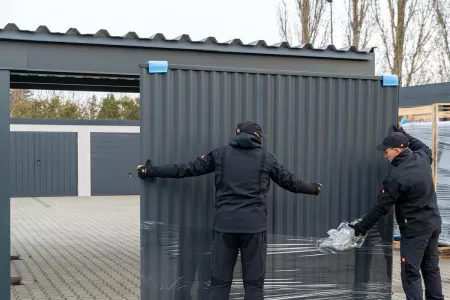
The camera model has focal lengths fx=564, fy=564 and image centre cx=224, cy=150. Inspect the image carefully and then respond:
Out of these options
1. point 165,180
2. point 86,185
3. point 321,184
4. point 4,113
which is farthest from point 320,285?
point 86,185

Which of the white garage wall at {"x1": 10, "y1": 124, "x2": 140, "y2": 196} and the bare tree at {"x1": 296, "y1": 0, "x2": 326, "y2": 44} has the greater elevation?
the bare tree at {"x1": 296, "y1": 0, "x2": 326, "y2": 44}

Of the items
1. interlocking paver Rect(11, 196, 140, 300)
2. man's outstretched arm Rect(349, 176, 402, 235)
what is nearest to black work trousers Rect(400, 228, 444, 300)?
man's outstretched arm Rect(349, 176, 402, 235)

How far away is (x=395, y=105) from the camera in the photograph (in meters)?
5.24

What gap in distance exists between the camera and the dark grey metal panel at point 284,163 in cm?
458

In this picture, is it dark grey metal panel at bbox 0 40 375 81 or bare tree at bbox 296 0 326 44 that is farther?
bare tree at bbox 296 0 326 44

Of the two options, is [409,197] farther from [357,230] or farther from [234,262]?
[234,262]

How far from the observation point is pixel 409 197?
485 centimetres

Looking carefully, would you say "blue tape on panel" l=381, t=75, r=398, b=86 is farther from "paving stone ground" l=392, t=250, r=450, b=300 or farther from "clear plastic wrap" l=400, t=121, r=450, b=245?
"clear plastic wrap" l=400, t=121, r=450, b=245

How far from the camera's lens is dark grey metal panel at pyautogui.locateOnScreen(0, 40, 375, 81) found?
18.3 feet

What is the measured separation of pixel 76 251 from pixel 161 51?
470 cm

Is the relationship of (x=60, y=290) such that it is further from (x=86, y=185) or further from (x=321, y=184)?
(x=86, y=185)

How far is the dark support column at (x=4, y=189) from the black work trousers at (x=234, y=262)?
7.32ft

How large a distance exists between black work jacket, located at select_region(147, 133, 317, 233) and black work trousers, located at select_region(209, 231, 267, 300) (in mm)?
82

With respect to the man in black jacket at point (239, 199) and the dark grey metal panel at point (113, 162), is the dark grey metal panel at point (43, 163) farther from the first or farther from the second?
the man in black jacket at point (239, 199)
